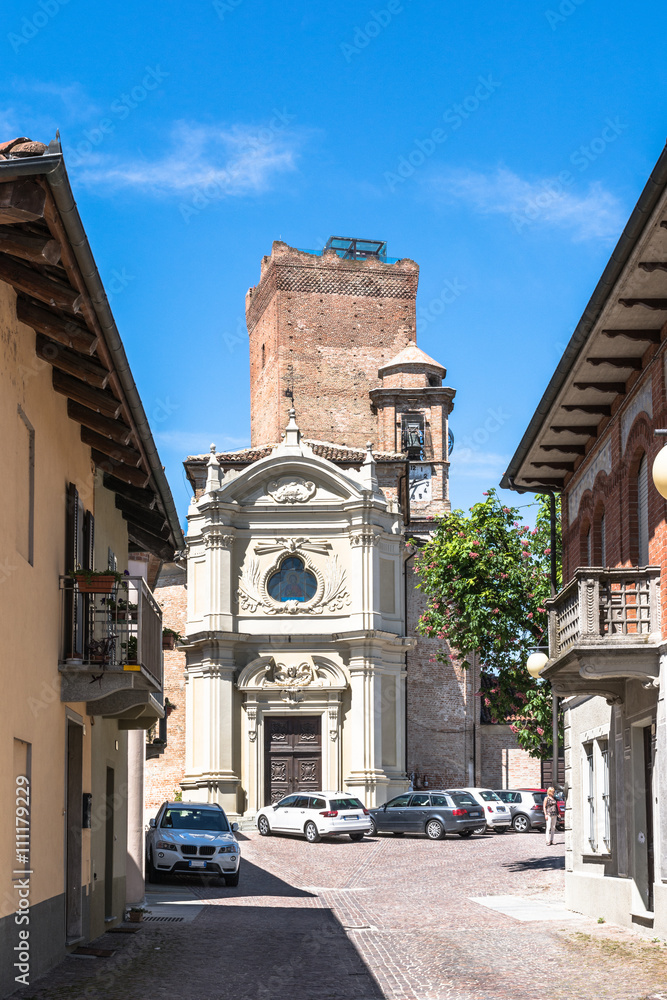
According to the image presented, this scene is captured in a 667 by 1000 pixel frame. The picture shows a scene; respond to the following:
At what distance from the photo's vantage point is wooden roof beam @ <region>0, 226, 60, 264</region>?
9555 mm

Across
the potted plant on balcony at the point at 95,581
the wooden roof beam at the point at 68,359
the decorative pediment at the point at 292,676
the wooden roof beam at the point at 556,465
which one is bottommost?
the decorative pediment at the point at 292,676

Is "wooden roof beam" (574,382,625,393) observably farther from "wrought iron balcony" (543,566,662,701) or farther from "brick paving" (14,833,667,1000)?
"brick paving" (14,833,667,1000)

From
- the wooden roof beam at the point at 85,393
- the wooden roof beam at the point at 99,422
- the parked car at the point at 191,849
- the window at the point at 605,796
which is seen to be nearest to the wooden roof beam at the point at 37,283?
the wooden roof beam at the point at 85,393

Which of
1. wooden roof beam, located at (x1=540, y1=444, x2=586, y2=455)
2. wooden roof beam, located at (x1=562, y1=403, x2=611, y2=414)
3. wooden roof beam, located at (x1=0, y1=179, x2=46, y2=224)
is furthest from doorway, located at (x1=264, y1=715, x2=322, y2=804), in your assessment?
wooden roof beam, located at (x1=0, y1=179, x2=46, y2=224)

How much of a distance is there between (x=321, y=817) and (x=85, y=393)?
24.8 meters

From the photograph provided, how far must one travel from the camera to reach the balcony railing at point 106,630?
45.3 feet

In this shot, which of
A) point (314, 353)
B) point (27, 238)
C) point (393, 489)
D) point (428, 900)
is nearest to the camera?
point (27, 238)

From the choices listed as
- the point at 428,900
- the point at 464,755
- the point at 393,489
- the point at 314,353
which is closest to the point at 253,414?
the point at 314,353

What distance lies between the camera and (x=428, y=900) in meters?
22.7

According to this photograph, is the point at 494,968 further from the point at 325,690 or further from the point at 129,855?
the point at 325,690

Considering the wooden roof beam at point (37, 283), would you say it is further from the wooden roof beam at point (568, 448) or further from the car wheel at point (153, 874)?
the car wheel at point (153, 874)

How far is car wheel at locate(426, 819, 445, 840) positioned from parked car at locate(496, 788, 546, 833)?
3.98 m

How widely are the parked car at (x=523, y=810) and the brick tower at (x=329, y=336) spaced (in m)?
25.0

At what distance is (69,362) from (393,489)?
38205 mm
